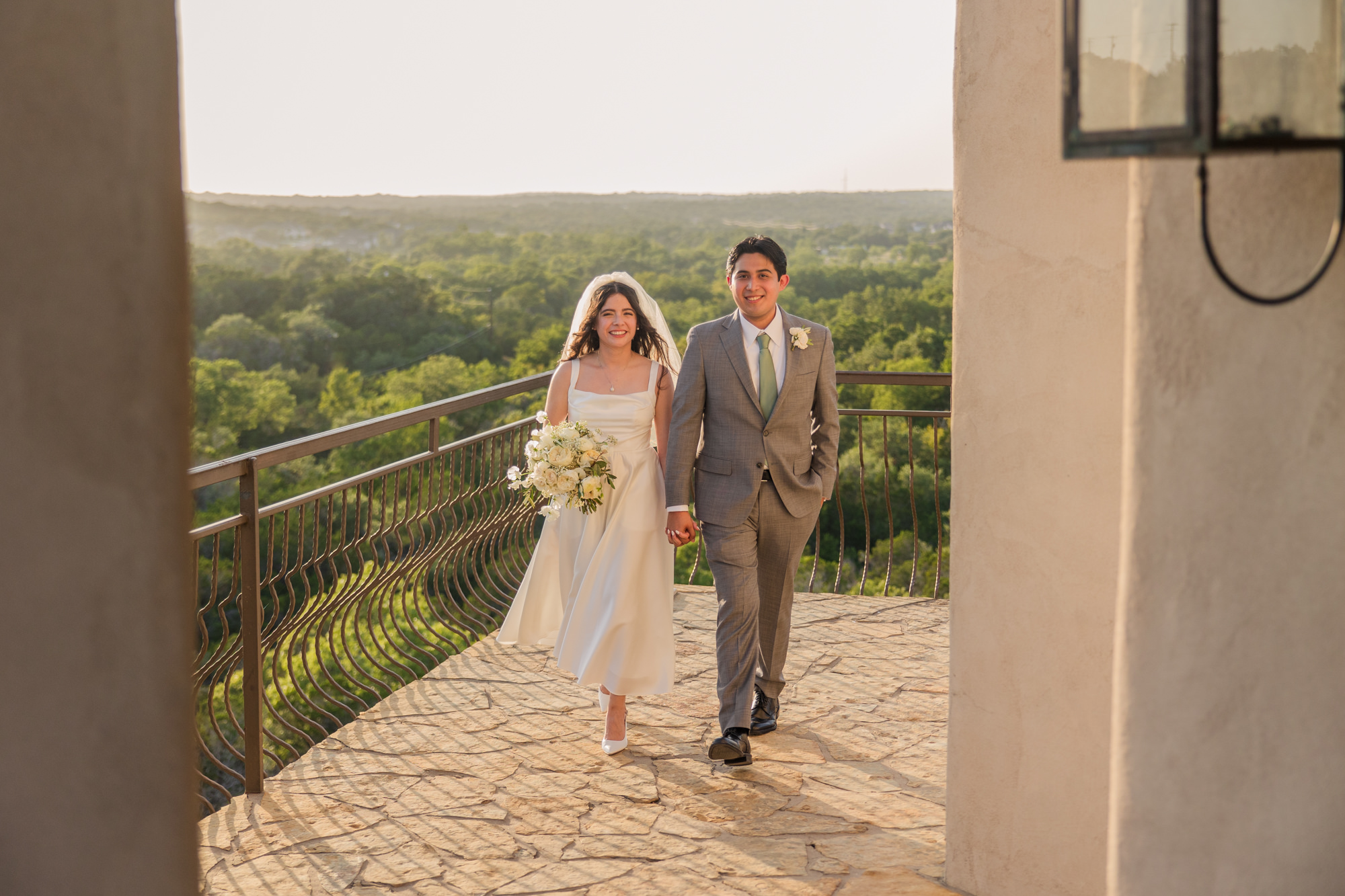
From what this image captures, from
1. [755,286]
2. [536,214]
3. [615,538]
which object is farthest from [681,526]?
[536,214]

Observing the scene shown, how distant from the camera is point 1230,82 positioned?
1.79 metres

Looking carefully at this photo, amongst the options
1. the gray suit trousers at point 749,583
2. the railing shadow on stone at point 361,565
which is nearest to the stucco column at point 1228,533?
the gray suit trousers at point 749,583

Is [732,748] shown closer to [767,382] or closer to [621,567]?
[621,567]

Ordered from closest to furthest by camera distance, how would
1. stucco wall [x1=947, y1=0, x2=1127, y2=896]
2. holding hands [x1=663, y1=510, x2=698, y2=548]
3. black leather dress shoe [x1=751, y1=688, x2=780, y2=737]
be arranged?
stucco wall [x1=947, y1=0, x2=1127, y2=896]
holding hands [x1=663, y1=510, x2=698, y2=548]
black leather dress shoe [x1=751, y1=688, x2=780, y2=737]

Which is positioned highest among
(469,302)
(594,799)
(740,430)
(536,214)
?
(536,214)

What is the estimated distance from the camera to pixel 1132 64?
1.89m

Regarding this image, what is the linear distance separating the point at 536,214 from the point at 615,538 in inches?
2350

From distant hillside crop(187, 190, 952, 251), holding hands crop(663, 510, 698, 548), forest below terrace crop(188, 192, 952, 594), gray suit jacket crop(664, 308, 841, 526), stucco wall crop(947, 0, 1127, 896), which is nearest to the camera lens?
stucco wall crop(947, 0, 1127, 896)

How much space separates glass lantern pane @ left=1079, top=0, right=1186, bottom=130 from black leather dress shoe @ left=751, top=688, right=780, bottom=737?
10.8 feet

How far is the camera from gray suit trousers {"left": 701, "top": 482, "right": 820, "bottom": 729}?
4.31m

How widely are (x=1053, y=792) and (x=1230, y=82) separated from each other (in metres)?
2.02

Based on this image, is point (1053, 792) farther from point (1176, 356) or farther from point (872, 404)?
point (872, 404)

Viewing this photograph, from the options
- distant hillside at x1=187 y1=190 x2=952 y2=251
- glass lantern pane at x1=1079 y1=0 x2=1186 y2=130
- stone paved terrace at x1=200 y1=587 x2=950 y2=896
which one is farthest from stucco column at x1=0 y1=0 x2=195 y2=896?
distant hillside at x1=187 y1=190 x2=952 y2=251

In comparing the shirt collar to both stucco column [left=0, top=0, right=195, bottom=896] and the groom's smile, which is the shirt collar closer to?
the groom's smile
